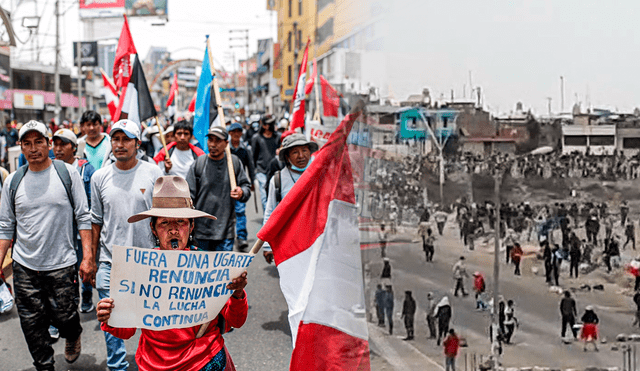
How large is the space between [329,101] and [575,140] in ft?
14.2

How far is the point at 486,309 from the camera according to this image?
5.25 m

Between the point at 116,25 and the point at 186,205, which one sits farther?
the point at 116,25

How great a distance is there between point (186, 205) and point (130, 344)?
260 cm

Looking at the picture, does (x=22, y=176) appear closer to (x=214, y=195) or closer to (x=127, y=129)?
(x=127, y=129)

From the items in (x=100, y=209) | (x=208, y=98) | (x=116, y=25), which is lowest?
(x=100, y=209)

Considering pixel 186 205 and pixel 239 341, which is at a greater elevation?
pixel 186 205

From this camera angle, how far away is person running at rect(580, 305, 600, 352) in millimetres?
4812

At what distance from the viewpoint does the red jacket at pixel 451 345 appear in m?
5.09

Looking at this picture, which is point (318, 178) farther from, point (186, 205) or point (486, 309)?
point (486, 309)

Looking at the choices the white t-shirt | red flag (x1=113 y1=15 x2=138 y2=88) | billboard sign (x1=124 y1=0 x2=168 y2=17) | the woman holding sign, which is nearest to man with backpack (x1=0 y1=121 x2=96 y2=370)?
the woman holding sign

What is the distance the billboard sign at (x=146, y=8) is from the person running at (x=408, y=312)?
149ft

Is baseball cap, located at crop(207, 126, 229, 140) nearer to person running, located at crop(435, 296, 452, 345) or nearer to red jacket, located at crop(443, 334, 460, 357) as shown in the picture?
person running, located at crop(435, 296, 452, 345)

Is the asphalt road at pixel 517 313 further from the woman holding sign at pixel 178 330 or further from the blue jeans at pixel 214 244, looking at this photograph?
the woman holding sign at pixel 178 330

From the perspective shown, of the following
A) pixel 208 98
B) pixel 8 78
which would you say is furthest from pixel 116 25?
pixel 208 98
